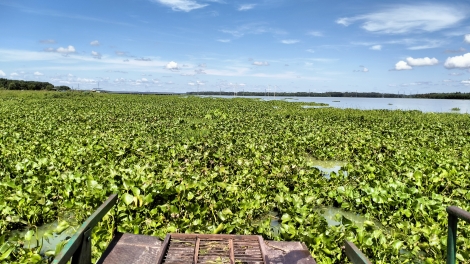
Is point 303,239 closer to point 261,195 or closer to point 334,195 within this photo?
point 261,195

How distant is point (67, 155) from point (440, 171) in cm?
763

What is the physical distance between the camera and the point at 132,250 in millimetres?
3133

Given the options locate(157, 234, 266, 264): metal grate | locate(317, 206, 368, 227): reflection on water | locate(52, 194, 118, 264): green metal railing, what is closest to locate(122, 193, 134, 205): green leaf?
locate(157, 234, 266, 264): metal grate

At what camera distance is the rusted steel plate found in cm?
295

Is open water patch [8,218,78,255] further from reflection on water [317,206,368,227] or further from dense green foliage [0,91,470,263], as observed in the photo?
reflection on water [317,206,368,227]

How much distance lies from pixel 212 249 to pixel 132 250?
766 millimetres

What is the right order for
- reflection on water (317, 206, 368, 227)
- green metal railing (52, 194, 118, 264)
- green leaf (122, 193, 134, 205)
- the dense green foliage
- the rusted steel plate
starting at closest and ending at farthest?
green metal railing (52, 194, 118, 264) < the rusted steel plate < the dense green foliage < green leaf (122, 193, 134, 205) < reflection on water (317, 206, 368, 227)

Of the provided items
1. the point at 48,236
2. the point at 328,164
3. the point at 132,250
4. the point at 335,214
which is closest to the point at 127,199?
the point at 48,236

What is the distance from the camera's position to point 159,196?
473cm

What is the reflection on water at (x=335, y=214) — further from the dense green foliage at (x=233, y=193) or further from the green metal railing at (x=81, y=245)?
the green metal railing at (x=81, y=245)

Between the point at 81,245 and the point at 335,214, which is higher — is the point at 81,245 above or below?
above

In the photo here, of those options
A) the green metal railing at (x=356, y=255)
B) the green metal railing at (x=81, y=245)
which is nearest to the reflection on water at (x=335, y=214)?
the green metal railing at (x=356, y=255)

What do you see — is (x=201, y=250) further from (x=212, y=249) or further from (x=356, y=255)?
(x=356, y=255)

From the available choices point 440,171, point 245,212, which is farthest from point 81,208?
point 440,171
